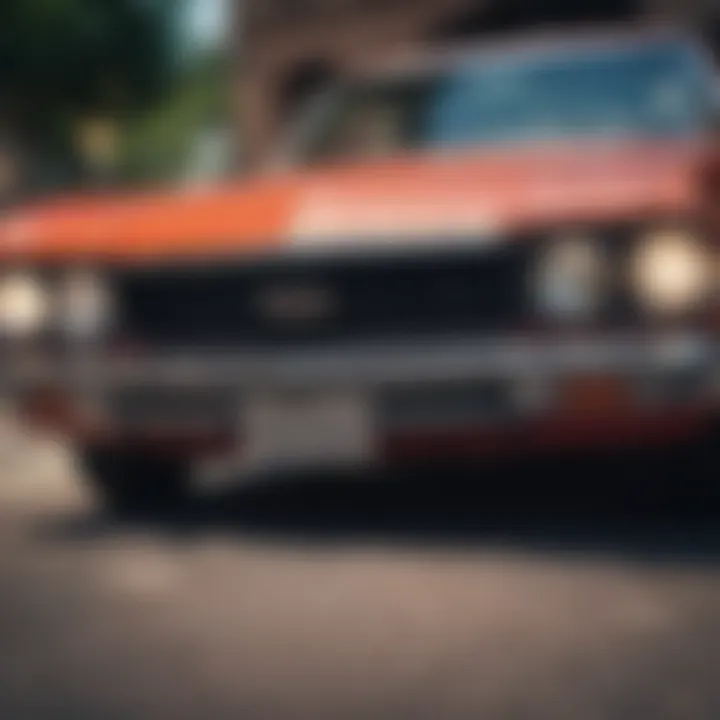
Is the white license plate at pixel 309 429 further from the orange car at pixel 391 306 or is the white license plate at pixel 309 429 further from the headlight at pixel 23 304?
the headlight at pixel 23 304

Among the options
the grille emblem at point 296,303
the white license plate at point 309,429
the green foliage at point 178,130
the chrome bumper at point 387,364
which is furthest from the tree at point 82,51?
the white license plate at point 309,429

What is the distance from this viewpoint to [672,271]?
5.75 metres

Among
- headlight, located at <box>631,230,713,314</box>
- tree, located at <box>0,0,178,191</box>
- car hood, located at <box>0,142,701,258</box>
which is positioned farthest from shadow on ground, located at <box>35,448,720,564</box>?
tree, located at <box>0,0,178,191</box>

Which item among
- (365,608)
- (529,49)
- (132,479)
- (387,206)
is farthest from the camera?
(529,49)

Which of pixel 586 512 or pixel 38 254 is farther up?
pixel 38 254

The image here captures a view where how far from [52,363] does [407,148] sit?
4.53ft

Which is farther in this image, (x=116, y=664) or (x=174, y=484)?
(x=174, y=484)

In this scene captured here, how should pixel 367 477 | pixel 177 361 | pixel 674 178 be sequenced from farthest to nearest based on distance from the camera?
pixel 367 477, pixel 177 361, pixel 674 178

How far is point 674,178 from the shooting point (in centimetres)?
582

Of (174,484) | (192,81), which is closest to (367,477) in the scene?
(174,484)

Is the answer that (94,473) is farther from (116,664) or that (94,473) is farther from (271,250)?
(116,664)

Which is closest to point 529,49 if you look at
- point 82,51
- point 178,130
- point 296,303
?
point 296,303

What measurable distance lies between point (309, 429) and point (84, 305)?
888mm

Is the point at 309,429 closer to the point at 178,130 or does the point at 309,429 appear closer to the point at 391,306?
the point at 391,306
